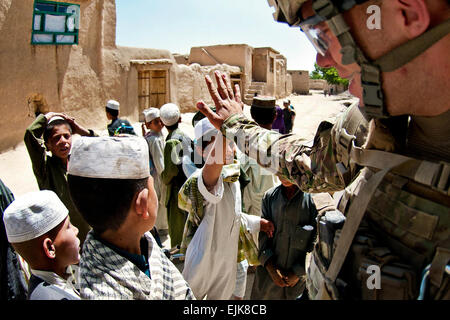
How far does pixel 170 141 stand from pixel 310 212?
2.27 m

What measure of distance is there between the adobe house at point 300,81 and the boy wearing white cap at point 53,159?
3819cm

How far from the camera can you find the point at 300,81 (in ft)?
130

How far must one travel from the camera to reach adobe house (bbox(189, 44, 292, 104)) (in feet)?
70.4

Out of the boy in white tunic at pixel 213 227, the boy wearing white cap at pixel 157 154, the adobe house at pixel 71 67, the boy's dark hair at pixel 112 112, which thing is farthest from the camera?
the adobe house at pixel 71 67

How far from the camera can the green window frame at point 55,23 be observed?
965 centimetres

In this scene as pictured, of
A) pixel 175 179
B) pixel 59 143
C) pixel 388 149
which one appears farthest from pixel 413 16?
pixel 175 179

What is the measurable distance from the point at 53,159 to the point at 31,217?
5.78 ft

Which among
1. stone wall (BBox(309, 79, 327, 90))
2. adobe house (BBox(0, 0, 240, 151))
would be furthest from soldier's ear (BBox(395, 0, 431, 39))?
stone wall (BBox(309, 79, 327, 90))

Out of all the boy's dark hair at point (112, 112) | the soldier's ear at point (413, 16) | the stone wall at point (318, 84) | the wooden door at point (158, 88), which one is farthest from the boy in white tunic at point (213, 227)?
the stone wall at point (318, 84)

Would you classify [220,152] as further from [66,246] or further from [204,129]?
[66,246]

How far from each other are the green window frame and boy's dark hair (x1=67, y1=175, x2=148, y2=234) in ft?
33.4

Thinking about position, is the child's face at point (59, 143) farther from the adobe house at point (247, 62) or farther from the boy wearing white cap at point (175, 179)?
the adobe house at point (247, 62)

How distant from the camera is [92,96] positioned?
1166 cm
